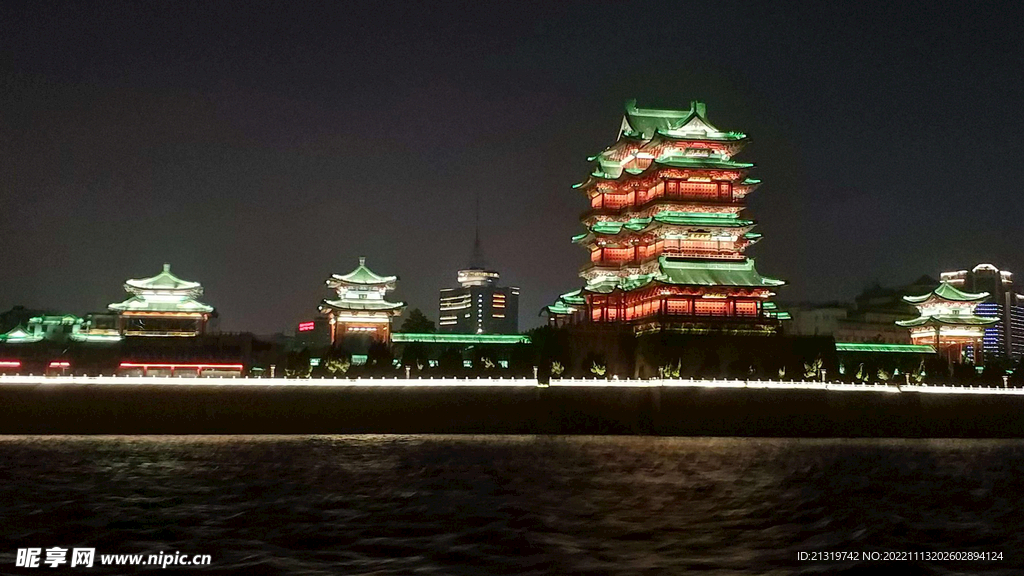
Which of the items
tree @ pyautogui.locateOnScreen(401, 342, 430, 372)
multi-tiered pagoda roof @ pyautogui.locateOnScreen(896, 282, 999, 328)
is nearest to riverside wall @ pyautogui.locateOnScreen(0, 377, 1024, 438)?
tree @ pyautogui.locateOnScreen(401, 342, 430, 372)

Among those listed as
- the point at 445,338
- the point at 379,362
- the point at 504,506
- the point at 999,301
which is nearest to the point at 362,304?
the point at 445,338

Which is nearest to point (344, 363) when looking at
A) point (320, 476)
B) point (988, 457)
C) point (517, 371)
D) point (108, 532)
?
point (517, 371)

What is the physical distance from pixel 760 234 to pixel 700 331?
12390 mm

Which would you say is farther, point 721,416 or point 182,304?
point 182,304

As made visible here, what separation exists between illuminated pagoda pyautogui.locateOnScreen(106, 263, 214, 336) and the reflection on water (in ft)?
118

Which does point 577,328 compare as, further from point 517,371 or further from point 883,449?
point 883,449

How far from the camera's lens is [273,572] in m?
22.7

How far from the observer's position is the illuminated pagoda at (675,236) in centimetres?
7900

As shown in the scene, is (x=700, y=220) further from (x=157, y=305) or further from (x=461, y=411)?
(x=157, y=305)

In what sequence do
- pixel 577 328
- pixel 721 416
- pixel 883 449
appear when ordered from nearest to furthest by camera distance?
1. pixel 883 449
2. pixel 721 416
3. pixel 577 328

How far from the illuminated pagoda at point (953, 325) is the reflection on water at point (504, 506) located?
142 feet

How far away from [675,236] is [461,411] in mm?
26428

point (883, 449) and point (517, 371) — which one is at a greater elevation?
point (517, 371)

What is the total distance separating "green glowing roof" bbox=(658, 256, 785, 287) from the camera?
78812 millimetres
